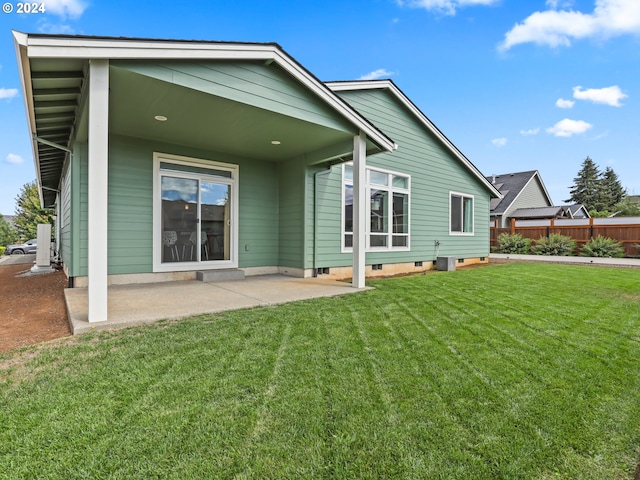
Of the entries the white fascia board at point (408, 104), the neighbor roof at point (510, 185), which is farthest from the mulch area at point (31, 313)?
the neighbor roof at point (510, 185)

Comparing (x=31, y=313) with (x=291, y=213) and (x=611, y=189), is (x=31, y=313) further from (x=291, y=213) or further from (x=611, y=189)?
(x=611, y=189)

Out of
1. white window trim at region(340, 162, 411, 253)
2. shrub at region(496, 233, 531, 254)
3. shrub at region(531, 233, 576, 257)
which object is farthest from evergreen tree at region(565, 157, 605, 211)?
A: white window trim at region(340, 162, 411, 253)

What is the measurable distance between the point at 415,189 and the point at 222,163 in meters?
5.56

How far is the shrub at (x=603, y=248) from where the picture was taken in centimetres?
1386

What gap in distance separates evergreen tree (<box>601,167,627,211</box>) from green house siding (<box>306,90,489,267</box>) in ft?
111

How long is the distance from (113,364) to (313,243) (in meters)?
5.29

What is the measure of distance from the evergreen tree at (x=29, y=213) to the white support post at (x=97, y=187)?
1059 inches

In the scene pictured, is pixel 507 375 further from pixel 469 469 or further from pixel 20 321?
pixel 20 321

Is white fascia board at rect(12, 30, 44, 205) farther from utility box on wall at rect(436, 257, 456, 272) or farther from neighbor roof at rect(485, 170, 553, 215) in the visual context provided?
neighbor roof at rect(485, 170, 553, 215)

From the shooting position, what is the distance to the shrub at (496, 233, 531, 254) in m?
16.7

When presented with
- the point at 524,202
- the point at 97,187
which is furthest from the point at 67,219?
the point at 524,202

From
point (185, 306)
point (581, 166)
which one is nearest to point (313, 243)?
point (185, 306)

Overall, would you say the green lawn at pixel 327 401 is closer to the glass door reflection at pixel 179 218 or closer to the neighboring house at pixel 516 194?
the glass door reflection at pixel 179 218

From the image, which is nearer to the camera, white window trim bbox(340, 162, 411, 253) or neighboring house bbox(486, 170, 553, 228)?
white window trim bbox(340, 162, 411, 253)
